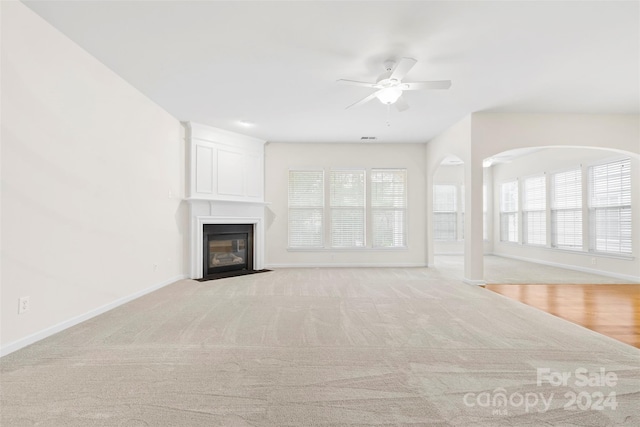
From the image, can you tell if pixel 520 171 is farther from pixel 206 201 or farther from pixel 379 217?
pixel 206 201

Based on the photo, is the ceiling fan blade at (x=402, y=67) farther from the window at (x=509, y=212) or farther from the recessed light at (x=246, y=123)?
the window at (x=509, y=212)

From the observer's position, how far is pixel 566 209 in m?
7.21

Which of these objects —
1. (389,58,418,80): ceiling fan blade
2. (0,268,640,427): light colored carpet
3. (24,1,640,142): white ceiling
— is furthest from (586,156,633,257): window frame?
(389,58,418,80): ceiling fan blade

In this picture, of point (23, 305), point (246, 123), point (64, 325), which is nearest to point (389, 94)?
point (246, 123)

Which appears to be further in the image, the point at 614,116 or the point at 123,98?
the point at 614,116

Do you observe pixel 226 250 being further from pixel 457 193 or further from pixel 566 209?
pixel 566 209

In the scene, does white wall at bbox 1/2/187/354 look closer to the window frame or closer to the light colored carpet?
the light colored carpet

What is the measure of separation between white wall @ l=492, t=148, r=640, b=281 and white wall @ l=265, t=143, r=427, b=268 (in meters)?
3.10

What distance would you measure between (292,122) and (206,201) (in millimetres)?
2179

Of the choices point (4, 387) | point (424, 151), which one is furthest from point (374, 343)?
point (424, 151)

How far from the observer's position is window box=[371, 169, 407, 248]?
7.44 m

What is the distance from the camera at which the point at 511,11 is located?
8.82 ft

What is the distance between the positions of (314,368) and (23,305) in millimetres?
2463

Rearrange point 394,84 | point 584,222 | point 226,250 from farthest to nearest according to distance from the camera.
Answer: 1. point 584,222
2. point 226,250
3. point 394,84
